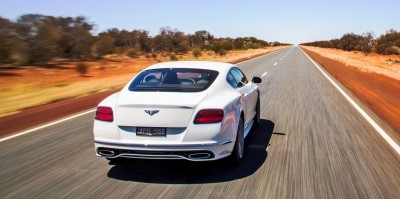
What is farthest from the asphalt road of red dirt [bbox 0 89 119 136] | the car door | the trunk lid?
red dirt [bbox 0 89 119 136]

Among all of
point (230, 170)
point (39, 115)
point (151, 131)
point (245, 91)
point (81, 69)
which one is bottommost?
Answer: point (81, 69)

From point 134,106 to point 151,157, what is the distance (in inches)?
25.0

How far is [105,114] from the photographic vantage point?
16.0 ft

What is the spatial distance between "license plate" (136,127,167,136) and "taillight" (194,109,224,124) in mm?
396

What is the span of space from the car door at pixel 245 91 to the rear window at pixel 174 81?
588mm

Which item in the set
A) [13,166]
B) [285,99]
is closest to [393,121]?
[285,99]

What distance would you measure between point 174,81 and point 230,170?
61.8 inches

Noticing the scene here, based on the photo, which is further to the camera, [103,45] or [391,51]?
[391,51]

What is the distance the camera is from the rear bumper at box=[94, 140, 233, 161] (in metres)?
4.54

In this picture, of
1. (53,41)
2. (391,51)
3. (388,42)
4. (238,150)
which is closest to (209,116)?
(238,150)

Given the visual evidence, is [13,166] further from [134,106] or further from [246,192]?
[246,192]

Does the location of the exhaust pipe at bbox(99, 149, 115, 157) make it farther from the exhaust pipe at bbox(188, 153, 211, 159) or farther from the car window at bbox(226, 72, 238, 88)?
the car window at bbox(226, 72, 238, 88)

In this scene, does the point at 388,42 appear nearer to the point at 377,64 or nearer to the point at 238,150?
the point at 377,64

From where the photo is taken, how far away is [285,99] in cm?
1209
